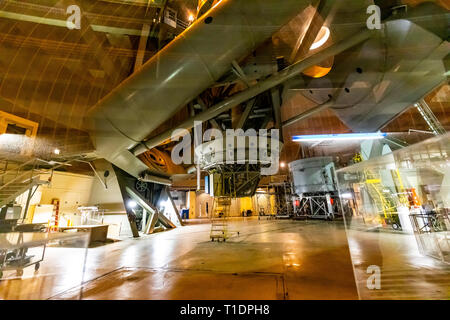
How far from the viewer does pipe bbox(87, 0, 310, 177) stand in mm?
3832

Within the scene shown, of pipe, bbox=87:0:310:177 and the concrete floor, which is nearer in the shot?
the concrete floor

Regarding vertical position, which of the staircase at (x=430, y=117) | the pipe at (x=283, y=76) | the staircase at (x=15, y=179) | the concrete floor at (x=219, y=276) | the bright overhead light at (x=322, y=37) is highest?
the bright overhead light at (x=322, y=37)

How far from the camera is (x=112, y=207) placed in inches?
367

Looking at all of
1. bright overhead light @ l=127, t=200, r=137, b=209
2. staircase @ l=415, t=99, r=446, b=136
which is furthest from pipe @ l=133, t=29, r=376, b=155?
bright overhead light @ l=127, t=200, r=137, b=209

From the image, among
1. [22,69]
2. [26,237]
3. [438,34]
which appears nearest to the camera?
[26,237]

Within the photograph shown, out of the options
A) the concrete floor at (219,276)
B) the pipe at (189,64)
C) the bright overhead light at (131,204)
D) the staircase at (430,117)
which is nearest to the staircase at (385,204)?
the staircase at (430,117)

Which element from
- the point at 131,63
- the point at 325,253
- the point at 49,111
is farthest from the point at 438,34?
the point at 49,111

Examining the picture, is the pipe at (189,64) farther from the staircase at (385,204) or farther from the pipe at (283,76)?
the staircase at (385,204)

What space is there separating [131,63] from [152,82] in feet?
12.7

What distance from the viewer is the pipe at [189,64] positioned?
3.83 m

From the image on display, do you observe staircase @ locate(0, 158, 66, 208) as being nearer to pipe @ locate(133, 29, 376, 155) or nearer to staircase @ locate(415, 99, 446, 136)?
pipe @ locate(133, 29, 376, 155)

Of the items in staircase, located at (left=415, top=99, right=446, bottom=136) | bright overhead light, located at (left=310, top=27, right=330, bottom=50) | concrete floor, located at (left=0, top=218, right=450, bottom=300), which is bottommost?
concrete floor, located at (left=0, top=218, right=450, bottom=300)

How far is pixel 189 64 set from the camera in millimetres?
4398

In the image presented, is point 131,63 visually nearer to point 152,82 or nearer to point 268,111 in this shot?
point 152,82
